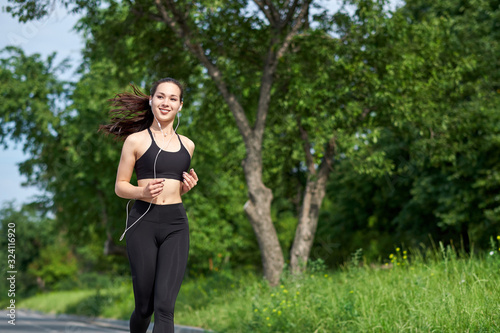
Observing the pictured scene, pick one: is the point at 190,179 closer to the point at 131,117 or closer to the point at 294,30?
the point at 131,117

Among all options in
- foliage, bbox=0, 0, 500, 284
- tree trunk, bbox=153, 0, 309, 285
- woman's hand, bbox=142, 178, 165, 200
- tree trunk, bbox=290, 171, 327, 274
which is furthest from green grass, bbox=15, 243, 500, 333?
foliage, bbox=0, 0, 500, 284

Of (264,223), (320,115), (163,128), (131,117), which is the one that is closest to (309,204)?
(264,223)

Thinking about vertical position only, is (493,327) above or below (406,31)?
below

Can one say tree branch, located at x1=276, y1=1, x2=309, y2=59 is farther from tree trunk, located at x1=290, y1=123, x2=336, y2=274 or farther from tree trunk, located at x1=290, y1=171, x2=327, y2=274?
tree trunk, located at x1=290, y1=171, x2=327, y2=274

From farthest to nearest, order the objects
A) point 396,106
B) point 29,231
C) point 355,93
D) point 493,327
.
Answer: point 29,231 → point 355,93 → point 396,106 → point 493,327

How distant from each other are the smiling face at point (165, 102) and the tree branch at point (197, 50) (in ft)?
24.9

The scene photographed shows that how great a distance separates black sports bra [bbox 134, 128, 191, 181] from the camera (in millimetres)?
4199

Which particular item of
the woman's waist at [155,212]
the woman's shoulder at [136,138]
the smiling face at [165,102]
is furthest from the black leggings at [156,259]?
the smiling face at [165,102]

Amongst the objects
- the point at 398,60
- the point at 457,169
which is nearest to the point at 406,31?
the point at 398,60

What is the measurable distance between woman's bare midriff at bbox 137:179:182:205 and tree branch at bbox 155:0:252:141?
780 centimetres

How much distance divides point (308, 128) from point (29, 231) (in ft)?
148

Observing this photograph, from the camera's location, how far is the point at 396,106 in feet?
38.8

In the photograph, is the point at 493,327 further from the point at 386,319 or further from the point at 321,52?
the point at 321,52

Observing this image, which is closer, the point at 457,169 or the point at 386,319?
the point at 386,319
